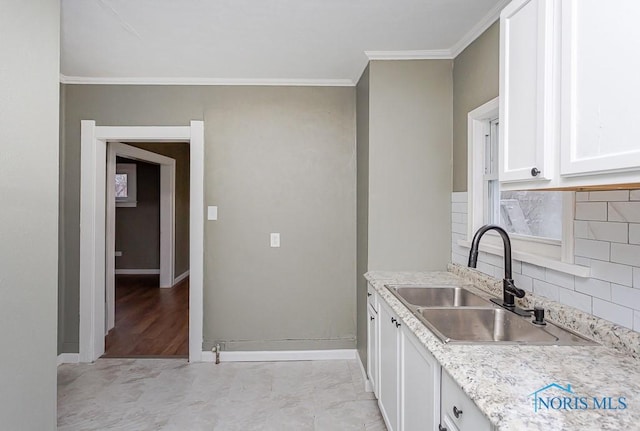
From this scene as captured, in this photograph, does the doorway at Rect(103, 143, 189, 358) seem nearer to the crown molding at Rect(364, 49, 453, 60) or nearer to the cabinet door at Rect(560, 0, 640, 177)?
the crown molding at Rect(364, 49, 453, 60)

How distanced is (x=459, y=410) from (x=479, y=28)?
2.17 meters

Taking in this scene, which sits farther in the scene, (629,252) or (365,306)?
(365,306)

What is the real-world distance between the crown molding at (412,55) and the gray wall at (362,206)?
162mm

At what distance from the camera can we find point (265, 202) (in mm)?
3484

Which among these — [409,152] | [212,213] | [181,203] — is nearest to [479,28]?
[409,152]

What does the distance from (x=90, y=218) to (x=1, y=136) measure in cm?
231

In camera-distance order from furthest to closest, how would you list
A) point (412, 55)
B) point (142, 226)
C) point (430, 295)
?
point (142, 226)
point (412, 55)
point (430, 295)

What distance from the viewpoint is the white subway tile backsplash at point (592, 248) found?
1469 millimetres

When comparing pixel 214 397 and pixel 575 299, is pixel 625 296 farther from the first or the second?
→ pixel 214 397

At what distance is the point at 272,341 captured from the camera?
3.50 meters

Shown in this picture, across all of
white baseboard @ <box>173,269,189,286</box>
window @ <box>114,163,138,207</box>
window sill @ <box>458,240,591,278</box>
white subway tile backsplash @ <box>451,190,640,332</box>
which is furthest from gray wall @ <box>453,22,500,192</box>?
window @ <box>114,163,138,207</box>

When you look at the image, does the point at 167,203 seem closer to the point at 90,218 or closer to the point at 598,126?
the point at 90,218

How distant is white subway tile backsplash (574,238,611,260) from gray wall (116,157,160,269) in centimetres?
723

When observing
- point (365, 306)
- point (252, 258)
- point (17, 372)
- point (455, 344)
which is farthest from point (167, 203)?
point (455, 344)
